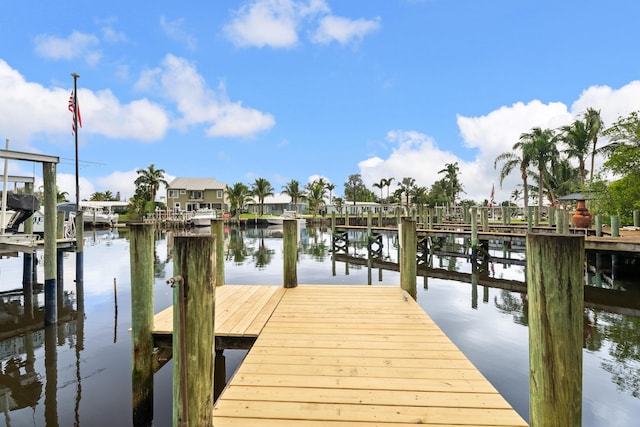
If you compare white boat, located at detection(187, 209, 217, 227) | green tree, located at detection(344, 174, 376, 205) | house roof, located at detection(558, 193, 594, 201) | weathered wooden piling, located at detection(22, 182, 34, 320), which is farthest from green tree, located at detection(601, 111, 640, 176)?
green tree, located at detection(344, 174, 376, 205)

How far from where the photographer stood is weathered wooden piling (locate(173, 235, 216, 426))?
2611 mm

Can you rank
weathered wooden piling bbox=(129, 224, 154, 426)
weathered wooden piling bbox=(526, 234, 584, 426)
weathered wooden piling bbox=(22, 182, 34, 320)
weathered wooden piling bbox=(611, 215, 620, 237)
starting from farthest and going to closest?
weathered wooden piling bbox=(611, 215, 620, 237) → weathered wooden piling bbox=(22, 182, 34, 320) → weathered wooden piling bbox=(129, 224, 154, 426) → weathered wooden piling bbox=(526, 234, 584, 426)

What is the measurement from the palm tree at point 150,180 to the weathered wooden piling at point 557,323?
69.1 metres

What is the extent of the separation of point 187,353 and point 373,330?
9.16ft

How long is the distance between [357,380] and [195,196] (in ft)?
213

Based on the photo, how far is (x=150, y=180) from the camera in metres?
63.9

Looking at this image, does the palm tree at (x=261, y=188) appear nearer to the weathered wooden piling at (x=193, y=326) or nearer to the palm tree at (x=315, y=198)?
the palm tree at (x=315, y=198)

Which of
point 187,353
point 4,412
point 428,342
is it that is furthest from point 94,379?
A: point 428,342

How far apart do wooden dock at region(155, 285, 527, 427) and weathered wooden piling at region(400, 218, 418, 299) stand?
1.14 metres

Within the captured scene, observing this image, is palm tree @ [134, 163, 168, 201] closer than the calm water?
No

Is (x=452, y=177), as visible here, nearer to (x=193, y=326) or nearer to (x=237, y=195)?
(x=237, y=195)

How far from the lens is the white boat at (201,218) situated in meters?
49.8

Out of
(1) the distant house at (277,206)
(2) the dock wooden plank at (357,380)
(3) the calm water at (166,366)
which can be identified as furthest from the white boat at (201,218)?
(2) the dock wooden plank at (357,380)

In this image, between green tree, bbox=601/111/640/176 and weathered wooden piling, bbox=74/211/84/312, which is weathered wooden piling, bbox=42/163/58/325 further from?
green tree, bbox=601/111/640/176
